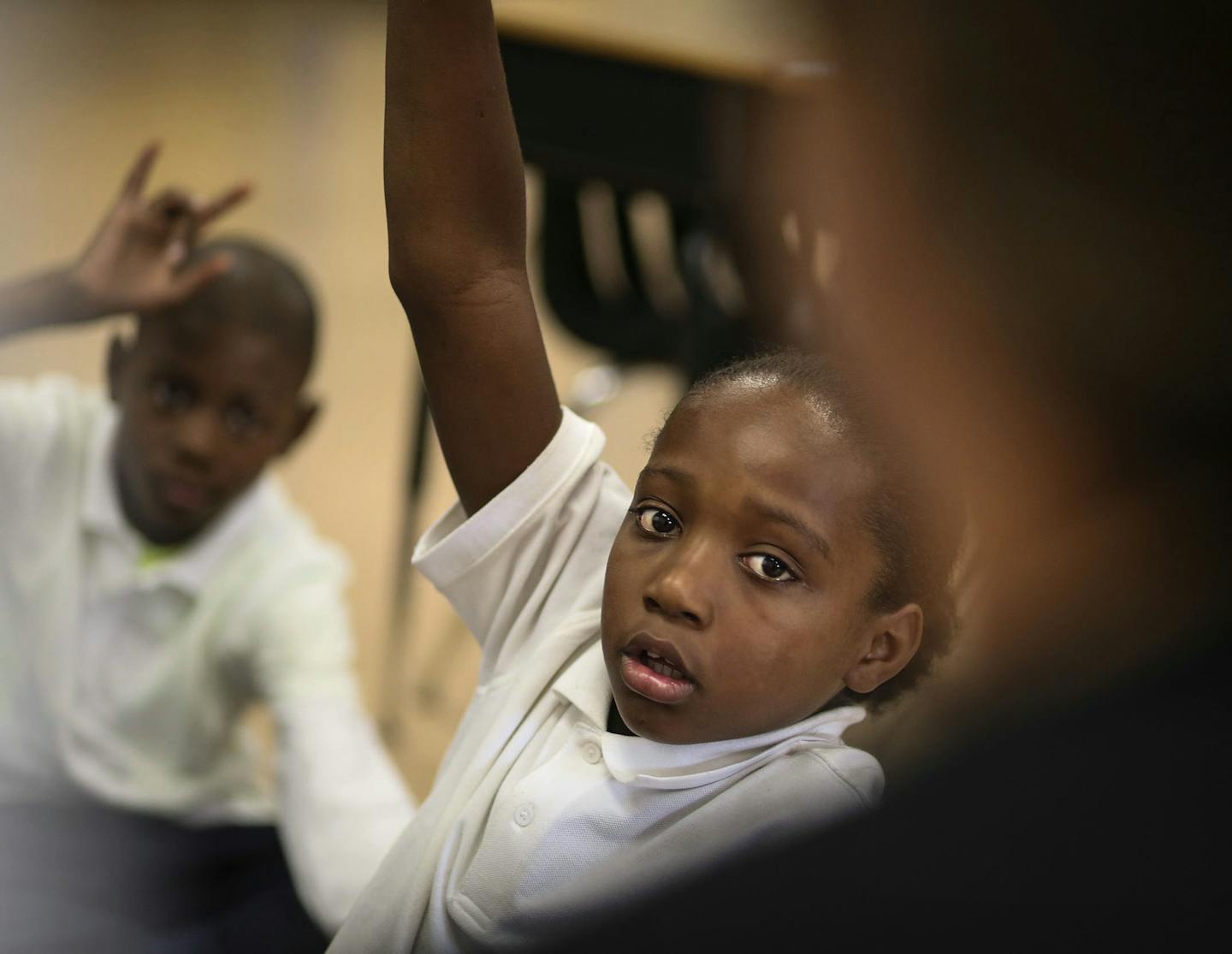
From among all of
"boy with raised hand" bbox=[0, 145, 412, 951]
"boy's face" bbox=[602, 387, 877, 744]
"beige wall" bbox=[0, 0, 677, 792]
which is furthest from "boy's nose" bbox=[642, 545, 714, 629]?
"beige wall" bbox=[0, 0, 677, 792]

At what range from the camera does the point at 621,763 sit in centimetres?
44

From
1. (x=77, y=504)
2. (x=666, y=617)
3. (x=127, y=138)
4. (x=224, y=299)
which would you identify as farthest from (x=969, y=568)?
(x=127, y=138)

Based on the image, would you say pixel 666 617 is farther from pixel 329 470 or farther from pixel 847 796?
pixel 329 470

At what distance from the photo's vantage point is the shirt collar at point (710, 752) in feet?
1.39

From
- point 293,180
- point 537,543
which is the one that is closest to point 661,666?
point 537,543

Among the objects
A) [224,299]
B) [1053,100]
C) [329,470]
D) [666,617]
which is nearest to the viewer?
[1053,100]

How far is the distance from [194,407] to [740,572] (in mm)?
629

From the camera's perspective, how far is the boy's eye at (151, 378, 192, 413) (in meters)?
0.92

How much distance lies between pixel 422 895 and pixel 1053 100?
34cm

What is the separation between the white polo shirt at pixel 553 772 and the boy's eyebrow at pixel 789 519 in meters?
0.07

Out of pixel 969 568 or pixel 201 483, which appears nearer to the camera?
pixel 969 568

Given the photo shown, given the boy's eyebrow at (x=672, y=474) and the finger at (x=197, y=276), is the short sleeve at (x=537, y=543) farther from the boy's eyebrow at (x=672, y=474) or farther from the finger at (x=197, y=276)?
the finger at (x=197, y=276)

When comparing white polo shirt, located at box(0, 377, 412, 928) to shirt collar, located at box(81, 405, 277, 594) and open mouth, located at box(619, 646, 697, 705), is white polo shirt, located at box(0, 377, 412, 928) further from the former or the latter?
open mouth, located at box(619, 646, 697, 705)

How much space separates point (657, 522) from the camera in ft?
1.33
